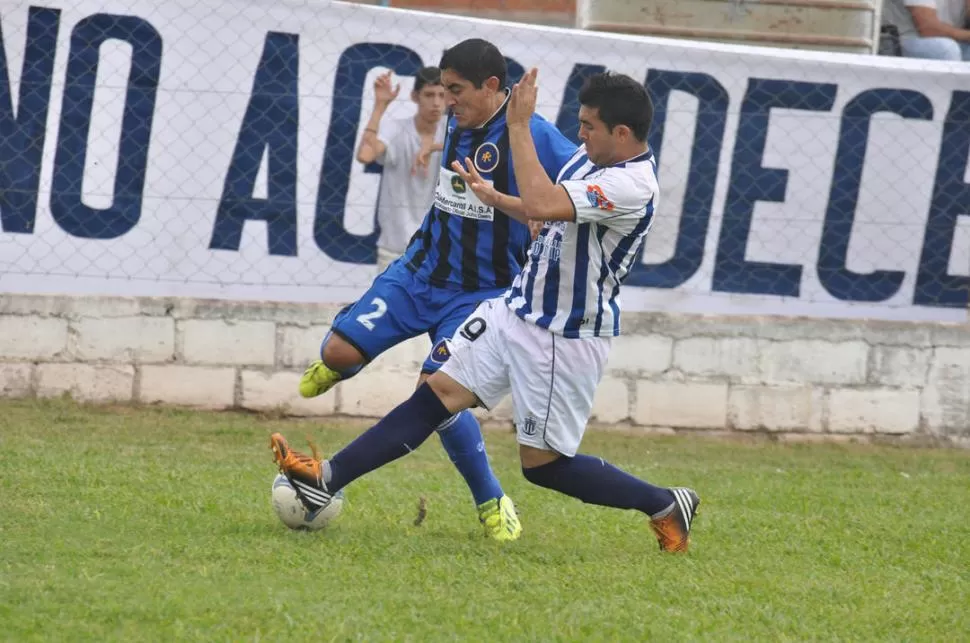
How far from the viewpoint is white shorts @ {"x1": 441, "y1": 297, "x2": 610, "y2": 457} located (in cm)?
552

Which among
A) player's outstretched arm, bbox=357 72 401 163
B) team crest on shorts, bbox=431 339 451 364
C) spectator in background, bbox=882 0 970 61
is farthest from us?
spectator in background, bbox=882 0 970 61

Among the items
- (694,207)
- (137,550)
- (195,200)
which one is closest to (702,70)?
(694,207)

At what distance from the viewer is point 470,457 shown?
6098mm

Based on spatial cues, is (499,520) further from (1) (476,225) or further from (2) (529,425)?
(1) (476,225)

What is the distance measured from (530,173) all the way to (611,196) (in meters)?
0.31

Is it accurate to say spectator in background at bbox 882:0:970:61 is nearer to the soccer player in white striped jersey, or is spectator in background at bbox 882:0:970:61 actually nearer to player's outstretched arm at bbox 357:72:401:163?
player's outstretched arm at bbox 357:72:401:163

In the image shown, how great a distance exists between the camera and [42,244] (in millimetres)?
9195

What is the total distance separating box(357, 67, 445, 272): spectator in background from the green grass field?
1.61 meters

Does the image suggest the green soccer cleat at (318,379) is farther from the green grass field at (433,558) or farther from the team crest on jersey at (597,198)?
the team crest on jersey at (597,198)

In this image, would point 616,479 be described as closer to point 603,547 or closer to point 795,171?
point 603,547

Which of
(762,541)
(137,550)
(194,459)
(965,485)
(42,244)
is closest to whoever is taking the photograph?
(137,550)

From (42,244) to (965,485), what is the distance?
565 centimetres

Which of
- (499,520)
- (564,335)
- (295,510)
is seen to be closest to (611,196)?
(564,335)

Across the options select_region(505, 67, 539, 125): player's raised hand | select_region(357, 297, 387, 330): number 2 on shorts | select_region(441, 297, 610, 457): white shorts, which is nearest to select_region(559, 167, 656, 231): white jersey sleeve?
select_region(505, 67, 539, 125): player's raised hand
